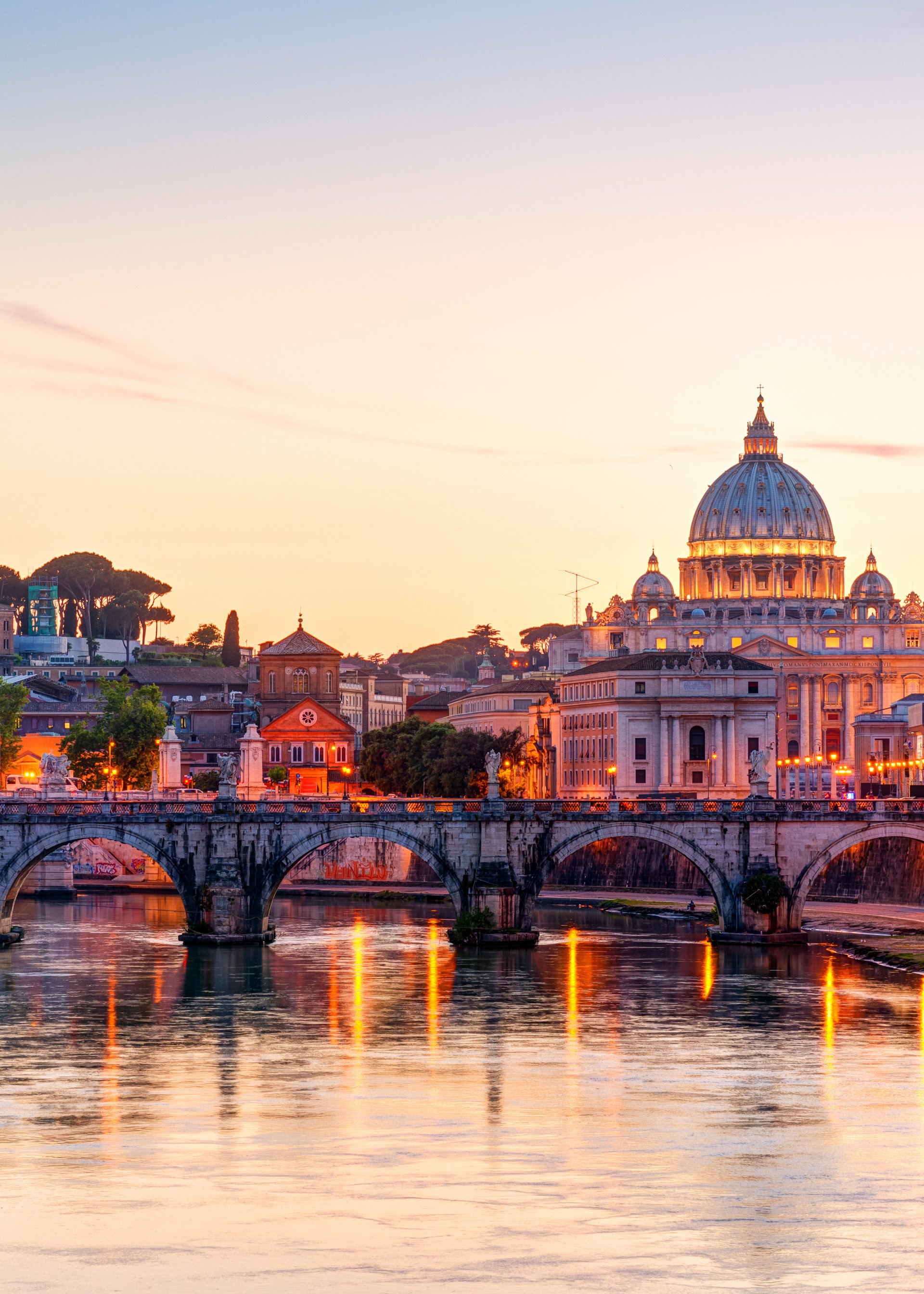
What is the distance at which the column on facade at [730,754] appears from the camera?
168500 millimetres

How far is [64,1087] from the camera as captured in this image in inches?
2018

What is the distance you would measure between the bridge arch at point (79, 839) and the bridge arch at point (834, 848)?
22282mm

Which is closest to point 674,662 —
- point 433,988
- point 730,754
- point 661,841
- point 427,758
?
point 730,754

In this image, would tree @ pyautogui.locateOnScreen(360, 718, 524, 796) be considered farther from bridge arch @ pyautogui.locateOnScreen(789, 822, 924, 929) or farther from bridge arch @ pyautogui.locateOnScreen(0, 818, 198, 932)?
bridge arch @ pyautogui.locateOnScreen(789, 822, 924, 929)

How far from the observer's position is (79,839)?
85438 mm

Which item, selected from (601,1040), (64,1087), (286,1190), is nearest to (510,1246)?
(286,1190)

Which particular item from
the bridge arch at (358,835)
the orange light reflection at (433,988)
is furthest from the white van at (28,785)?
the orange light reflection at (433,988)

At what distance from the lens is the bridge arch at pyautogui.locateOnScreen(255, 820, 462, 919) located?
83.1 meters

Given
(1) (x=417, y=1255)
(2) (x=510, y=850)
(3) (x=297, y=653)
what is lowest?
(1) (x=417, y=1255)

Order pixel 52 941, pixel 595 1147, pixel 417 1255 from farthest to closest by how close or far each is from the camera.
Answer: pixel 52 941 → pixel 595 1147 → pixel 417 1255

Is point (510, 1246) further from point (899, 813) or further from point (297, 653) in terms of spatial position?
point (297, 653)

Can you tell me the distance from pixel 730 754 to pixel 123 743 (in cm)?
5264

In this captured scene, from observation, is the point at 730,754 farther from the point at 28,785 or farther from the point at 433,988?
the point at 433,988

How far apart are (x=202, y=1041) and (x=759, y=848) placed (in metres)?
28.9
